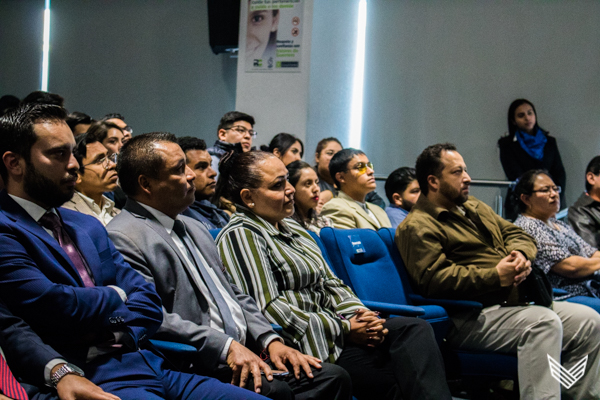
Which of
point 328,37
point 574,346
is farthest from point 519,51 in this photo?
point 574,346

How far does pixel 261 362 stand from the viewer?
5.93 ft

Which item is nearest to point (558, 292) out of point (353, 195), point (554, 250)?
point (554, 250)

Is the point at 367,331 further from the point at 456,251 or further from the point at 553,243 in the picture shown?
the point at 553,243

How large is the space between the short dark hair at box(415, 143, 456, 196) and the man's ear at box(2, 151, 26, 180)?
2089mm

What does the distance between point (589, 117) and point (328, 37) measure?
2.76m

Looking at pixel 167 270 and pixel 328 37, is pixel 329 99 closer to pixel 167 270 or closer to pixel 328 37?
pixel 328 37

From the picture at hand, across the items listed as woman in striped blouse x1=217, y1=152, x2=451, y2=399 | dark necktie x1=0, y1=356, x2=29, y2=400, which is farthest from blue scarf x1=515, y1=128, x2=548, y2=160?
dark necktie x1=0, y1=356, x2=29, y2=400

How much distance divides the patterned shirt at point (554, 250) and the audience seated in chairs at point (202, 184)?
1718 mm

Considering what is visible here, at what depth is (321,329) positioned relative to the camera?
83.1 inches

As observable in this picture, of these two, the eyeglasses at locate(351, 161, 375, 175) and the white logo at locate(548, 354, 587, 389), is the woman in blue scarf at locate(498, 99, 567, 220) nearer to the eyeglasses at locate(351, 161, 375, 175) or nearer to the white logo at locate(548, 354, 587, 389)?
the eyeglasses at locate(351, 161, 375, 175)

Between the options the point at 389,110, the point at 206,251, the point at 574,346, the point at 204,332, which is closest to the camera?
the point at 204,332

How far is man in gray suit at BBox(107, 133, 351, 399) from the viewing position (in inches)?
70.1

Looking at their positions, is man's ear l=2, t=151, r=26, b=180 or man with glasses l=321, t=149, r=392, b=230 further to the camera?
man with glasses l=321, t=149, r=392, b=230

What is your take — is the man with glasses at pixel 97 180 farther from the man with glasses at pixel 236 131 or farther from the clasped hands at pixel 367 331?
the man with glasses at pixel 236 131
